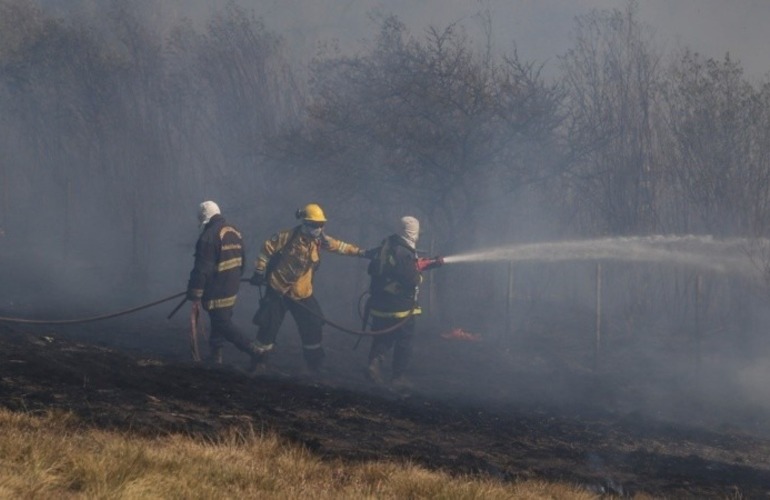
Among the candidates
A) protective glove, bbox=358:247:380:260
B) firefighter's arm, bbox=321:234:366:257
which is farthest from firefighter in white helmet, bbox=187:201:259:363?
protective glove, bbox=358:247:380:260

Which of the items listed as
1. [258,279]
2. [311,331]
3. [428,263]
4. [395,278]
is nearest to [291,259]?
[258,279]

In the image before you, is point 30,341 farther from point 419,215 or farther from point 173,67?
point 173,67

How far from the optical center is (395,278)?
1137cm

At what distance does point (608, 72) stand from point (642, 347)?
233 inches

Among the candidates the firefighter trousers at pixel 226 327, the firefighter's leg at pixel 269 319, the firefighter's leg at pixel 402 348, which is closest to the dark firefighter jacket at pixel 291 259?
the firefighter's leg at pixel 269 319

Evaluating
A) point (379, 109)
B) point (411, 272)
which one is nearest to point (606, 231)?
point (379, 109)

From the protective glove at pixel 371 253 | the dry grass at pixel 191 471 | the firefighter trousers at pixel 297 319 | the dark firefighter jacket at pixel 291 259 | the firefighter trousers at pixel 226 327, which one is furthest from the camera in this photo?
the protective glove at pixel 371 253

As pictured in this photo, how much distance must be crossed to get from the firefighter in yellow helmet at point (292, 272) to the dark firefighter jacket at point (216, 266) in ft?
1.30

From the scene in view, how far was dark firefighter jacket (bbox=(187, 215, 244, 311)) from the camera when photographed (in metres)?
10.5

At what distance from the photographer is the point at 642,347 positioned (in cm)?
1514

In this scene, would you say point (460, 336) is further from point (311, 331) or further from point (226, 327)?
point (226, 327)

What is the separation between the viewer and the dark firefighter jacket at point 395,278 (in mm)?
11328

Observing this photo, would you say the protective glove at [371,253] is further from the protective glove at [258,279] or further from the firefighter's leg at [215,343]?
the firefighter's leg at [215,343]

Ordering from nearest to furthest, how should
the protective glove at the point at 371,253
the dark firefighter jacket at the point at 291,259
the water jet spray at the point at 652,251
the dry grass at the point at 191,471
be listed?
the dry grass at the point at 191,471 < the dark firefighter jacket at the point at 291,259 < the protective glove at the point at 371,253 < the water jet spray at the point at 652,251
